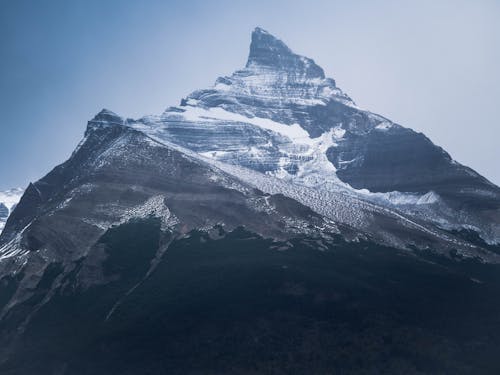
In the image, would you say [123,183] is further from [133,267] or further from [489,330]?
[489,330]

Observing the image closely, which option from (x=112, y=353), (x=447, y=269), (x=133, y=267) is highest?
(x=447, y=269)

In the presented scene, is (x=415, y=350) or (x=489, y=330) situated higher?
(x=489, y=330)

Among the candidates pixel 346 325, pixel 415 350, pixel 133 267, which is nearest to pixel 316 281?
pixel 346 325

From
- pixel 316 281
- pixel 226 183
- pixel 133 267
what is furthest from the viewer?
pixel 226 183

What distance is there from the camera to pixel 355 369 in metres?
117

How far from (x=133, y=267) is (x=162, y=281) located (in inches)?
485

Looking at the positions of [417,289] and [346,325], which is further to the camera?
[417,289]

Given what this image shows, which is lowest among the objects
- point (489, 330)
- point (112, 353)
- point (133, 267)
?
point (112, 353)

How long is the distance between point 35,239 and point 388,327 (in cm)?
8922

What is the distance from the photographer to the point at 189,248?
533 ft

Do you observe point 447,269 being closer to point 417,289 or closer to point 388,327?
point 417,289

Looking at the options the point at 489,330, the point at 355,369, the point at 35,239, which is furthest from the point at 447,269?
the point at 35,239

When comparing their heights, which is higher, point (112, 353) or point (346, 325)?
point (346, 325)

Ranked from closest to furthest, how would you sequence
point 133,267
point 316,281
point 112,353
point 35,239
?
point 112,353, point 316,281, point 133,267, point 35,239
